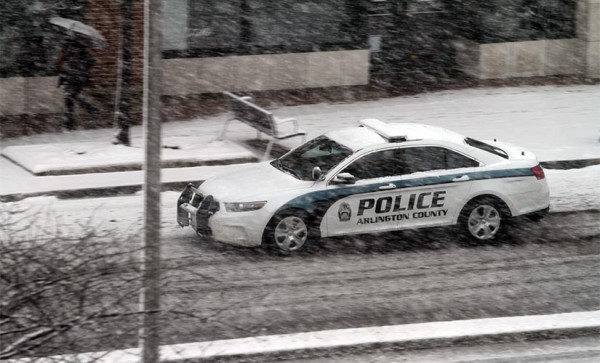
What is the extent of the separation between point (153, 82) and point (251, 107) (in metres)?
9.36

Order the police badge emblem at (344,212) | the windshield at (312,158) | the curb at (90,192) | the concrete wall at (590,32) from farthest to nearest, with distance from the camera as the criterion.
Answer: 1. the concrete wall at (590,32)
2. the curb at (90,192)
3. the windshield at (312,158)
4. the police badge emblem at (344,212)

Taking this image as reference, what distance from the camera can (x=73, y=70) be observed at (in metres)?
19.8

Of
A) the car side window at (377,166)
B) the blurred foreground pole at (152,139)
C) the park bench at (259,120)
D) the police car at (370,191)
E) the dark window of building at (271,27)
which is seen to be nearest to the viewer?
the blurred foreground pole at (152,139)

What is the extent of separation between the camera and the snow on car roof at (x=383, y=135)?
14.0 m

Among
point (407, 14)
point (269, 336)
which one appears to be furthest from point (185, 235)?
point (407, 14)

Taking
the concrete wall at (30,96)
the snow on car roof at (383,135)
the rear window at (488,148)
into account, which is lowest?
the rear window at (488,148)

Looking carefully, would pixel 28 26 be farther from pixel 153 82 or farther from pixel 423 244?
pixel 153 82

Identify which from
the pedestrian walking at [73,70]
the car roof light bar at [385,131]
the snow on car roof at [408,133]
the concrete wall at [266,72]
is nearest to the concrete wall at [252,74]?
the concrete wall at [266,72]

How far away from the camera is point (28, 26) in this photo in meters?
21.3

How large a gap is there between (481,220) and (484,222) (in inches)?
1.9

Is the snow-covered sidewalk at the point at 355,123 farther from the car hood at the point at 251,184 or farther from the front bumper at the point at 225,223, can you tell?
the front bumper at the point at 225,223

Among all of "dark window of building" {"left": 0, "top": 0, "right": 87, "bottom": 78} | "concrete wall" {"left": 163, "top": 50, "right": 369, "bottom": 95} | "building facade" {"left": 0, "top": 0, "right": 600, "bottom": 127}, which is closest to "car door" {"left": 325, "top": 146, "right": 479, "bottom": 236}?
"concrete wall" {"left": 163, "top": 50, "right": 369, "bottom": 95}

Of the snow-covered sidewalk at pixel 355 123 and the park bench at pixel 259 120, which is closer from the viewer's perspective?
the snow-covered sidewalk at pixel 355 123

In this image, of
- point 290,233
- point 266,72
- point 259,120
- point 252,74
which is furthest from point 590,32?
point 290,233
